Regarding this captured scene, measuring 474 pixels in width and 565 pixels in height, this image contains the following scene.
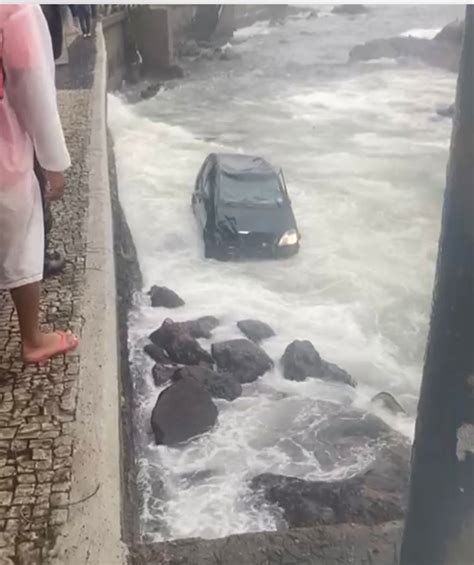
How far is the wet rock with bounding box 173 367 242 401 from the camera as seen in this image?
6.60 ft

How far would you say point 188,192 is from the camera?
2191 millimetres

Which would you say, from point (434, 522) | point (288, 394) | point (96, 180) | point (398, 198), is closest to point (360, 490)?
point (288, 394)

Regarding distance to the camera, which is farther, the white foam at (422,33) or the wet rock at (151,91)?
the wet rock at (151,91)

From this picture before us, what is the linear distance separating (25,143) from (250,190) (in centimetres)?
69

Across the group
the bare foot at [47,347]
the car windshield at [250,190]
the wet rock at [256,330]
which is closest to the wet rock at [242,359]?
the wet rock at [256,330]

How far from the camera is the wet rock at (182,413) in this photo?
1.93 metres

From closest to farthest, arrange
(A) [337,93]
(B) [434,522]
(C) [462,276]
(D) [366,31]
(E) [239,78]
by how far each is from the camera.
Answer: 1. (C) [462,276]
2. (B) [434,522]
3. (D) [366,31]
4. (E) [239,78]
5. (A) [337,93]

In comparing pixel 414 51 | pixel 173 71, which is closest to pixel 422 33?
pixel 414 51

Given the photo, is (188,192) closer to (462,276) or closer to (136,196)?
(136,196)

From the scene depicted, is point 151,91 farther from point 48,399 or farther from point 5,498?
point 5,498

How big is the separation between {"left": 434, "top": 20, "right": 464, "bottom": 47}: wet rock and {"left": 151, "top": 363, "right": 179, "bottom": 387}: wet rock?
1.04m

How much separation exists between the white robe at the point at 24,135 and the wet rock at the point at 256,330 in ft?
2.79

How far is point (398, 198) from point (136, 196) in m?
0.70

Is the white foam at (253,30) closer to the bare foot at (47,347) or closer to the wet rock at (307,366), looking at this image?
the bare foot at (47,347)
